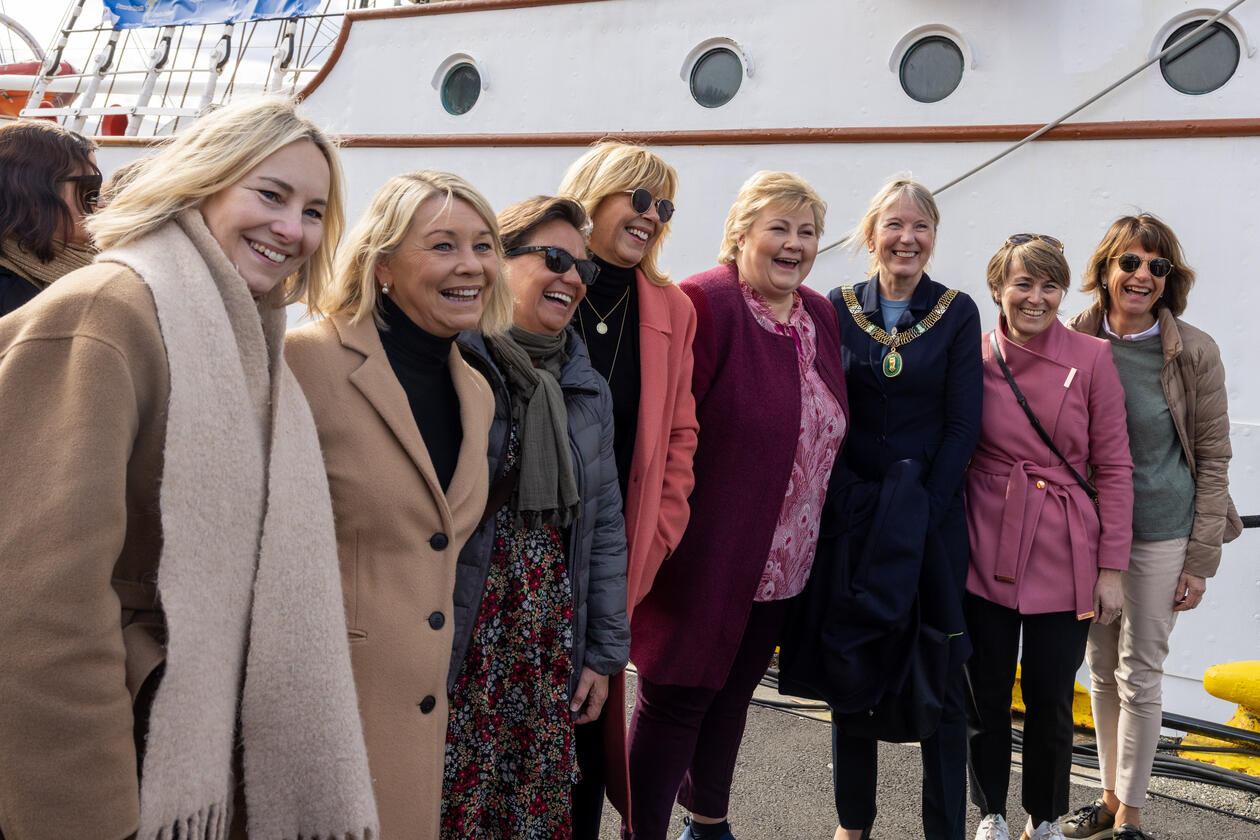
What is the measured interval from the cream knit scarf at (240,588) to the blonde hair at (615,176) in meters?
1.22

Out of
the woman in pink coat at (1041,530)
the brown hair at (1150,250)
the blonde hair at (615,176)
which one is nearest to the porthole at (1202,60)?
the brown hair at (1150,250)

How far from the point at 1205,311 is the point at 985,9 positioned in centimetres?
194

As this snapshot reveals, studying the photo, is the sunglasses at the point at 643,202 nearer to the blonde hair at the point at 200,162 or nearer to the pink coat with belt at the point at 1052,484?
the blonde hair at the point at 200,162

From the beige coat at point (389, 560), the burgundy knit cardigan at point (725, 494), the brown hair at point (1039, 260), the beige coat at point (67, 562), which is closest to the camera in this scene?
the beige coat at point (67, 562)

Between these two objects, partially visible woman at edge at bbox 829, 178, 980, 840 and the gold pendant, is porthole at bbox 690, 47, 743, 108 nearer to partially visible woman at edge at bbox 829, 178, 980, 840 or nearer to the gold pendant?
partially visible woman at edge at bbox 829, 178, 980, 840

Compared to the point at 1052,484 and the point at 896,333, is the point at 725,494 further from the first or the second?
the point at 1052,484

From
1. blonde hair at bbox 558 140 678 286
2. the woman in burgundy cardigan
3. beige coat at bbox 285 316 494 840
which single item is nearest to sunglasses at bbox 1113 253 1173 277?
the woman in burgundy cardigan

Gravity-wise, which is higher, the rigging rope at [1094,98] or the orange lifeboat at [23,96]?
the orange lifeboat at [23,96]

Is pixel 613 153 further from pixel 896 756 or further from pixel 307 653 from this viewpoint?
pixel 896 756

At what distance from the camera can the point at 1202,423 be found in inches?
127

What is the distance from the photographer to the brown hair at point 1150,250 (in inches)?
127

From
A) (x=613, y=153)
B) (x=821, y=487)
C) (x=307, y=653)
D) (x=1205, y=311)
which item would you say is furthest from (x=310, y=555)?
(x=1205, y=311)

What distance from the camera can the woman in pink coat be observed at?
9.96 ft

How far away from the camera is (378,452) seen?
1.88 m
